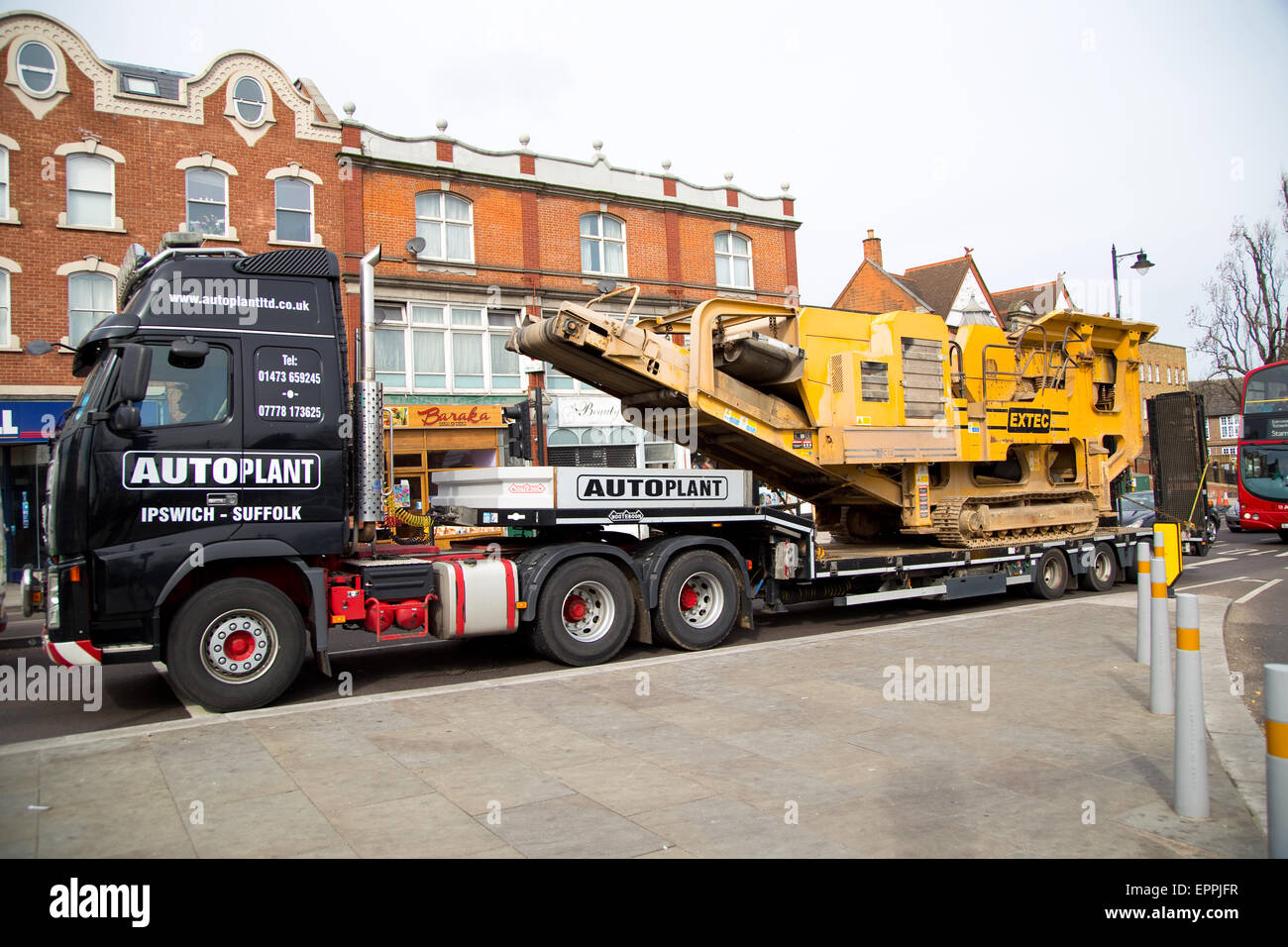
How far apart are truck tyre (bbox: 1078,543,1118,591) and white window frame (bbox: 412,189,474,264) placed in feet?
56.3

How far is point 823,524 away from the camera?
521 inches

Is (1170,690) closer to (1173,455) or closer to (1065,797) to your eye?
(1065,797)

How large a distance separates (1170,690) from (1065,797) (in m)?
2.32

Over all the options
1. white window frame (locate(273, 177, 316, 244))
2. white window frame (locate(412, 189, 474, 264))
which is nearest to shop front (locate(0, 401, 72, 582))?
white window frame (locate(273, 177, 316, 244))

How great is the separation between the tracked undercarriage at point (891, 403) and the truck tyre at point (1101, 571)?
0.49 meters

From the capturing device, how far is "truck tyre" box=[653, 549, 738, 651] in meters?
Result: 8.95

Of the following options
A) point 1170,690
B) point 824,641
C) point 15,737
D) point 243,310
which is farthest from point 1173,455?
point 15,737

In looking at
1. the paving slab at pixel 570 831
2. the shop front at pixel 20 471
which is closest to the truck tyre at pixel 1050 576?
the paving slab at pixel 570 831

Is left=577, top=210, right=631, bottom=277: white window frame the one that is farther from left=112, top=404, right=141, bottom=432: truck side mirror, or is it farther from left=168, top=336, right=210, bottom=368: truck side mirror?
left=112, top=404, right=141, bottom=432: truck side mirror

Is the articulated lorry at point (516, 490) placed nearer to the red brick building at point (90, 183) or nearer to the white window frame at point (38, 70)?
the red brick building at point (90, 183)

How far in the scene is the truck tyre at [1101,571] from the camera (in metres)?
13.3

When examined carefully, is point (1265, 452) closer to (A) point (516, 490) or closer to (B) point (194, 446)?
(A) point (516, 490)

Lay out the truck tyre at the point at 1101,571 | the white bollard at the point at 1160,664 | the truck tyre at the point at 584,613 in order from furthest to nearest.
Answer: the truck tyre at the point at 1101,571
the truck tyre at the point at 584,613
the white bollard at the point at 1160,664
